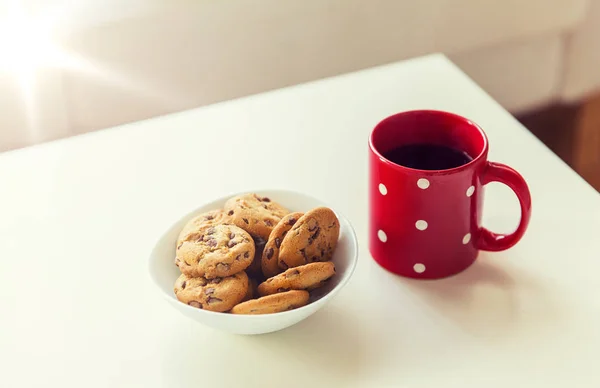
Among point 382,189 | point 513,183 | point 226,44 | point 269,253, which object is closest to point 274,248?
point 269,253

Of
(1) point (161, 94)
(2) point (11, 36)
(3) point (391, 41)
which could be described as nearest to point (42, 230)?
(2) point (11, 36)

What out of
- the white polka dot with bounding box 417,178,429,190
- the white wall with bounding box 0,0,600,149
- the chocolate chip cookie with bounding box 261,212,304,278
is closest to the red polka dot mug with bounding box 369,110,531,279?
the white polka dot with bounding box 417,178,429,190

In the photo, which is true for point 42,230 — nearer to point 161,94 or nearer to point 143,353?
point 143,353

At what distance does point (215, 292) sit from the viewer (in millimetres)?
568

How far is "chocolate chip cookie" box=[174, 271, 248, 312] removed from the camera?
567 mm

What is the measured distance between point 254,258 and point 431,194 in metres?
0.17

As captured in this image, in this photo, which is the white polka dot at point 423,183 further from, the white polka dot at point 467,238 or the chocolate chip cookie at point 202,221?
the chocolate chip cookie at point 202,221

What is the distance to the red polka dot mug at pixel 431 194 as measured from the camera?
0.63m

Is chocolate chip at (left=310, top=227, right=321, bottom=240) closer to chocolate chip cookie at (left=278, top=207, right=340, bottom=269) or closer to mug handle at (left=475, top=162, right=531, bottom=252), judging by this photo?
chocolate chip cookie at (left=278, top=207, right=340, bottom=269)

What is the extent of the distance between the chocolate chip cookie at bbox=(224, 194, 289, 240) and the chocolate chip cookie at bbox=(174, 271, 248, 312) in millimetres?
57

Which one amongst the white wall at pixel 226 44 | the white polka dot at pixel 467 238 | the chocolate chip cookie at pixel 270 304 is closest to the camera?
the chocolate chip cookie at pixel 270 304

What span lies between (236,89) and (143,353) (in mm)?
940

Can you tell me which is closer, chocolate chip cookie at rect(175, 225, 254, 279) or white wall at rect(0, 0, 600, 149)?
chocolate chip cookie at rect(175, 225, 254, 279)

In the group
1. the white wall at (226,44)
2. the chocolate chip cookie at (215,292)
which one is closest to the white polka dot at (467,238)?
the chocolate chip cookie at (215,292)
